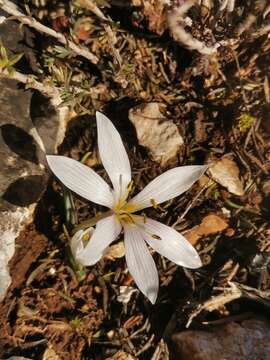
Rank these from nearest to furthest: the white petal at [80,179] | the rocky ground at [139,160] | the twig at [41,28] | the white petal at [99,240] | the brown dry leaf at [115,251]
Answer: the white petal at [99,240]
the white petal at [80,179]
the twig at [41,28]
the rocky ground at [139,160]
the brown dry leaf at [115,251]

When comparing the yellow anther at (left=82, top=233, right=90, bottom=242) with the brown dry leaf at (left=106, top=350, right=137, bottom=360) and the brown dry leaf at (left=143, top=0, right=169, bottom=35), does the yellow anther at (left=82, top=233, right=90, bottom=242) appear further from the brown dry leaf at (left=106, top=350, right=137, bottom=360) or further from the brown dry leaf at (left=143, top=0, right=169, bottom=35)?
the brown dry leaf at (left=143, top=0, right=169, bottom=35)

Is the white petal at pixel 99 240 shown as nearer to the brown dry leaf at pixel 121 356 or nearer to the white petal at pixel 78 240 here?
the white petal at pixel 78 240

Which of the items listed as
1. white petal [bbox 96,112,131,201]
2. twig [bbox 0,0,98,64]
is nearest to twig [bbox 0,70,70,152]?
twig [bbox 0,0,98,64]

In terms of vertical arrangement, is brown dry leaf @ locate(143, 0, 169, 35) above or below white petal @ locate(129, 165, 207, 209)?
above

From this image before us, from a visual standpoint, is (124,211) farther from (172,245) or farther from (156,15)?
(156,15)

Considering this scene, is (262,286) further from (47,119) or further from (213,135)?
(47,119)

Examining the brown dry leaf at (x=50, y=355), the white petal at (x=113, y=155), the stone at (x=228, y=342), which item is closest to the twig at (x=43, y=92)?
the white petal at (x=113, y=155)

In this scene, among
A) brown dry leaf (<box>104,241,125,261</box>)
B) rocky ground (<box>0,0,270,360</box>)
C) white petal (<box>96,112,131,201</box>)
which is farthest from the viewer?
brown dry leaf (<box>104,241,125,261</box>)
